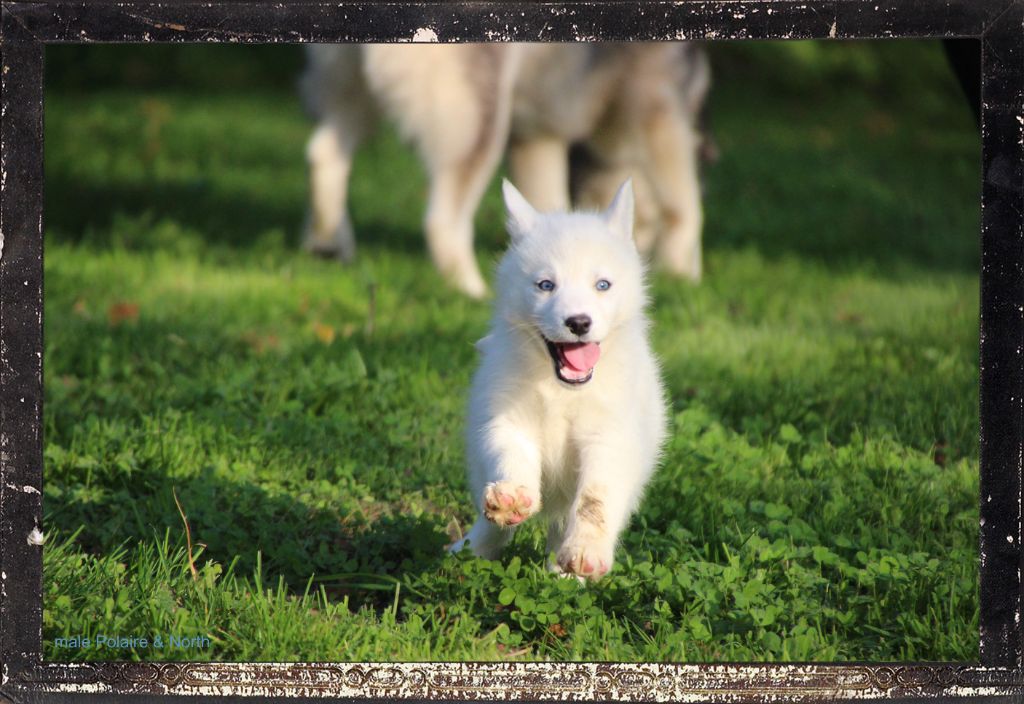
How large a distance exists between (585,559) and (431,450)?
4.70 ft

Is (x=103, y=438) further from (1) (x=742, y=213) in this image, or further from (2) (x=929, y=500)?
(1) (x=742, y=213)

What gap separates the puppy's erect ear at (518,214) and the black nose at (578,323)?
402 millimetres

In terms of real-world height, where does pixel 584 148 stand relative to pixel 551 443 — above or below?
above

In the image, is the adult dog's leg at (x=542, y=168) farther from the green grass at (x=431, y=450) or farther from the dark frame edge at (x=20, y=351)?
the dark frame edge at (x=20, y=351)

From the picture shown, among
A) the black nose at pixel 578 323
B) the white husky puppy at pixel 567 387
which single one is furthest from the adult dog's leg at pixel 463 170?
the black nose at pixel 578 323

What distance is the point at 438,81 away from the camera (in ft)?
23.1

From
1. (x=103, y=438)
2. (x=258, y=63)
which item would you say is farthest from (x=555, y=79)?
(x=258, y=63)

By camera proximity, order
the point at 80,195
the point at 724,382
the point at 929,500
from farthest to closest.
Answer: the point at 80,195 → the point at 724,382 → the point at 929,500

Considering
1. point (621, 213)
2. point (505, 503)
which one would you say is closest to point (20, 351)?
point (505, 503)

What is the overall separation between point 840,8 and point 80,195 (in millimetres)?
7328

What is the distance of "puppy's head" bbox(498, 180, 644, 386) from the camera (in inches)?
127

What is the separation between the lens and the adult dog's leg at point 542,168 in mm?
8047

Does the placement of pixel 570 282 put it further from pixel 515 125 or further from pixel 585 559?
pixel 515 125

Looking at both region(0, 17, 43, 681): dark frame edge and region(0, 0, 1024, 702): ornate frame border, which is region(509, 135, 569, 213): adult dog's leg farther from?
region(0, 17, 43, 681): dark frame edge
